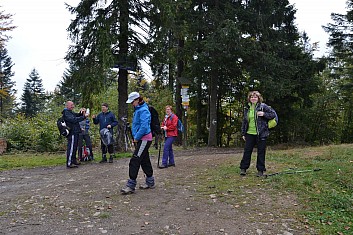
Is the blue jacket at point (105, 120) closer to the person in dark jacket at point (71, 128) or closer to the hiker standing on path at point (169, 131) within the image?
the person in dark jacket at point (71, 128)

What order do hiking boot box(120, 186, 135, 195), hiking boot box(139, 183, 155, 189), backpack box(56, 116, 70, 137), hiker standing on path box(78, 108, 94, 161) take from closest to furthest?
hiking boot box(120, 186, 135, 195) < hiking boot box(139, 183, 155, 189) < backpack box(56, 116, 70, 137) < hiker standing on path box(78, 108, 94, 161)

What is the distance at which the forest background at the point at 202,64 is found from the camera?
1213cm

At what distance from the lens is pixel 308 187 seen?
6387 millimetres

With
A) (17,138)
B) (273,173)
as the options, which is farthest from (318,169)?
(17,138)

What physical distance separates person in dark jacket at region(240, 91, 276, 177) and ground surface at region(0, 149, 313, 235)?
3.23ft

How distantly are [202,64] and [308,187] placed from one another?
1098cm

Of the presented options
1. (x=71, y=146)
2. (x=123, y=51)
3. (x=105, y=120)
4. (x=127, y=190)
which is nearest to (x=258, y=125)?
(x=127, y=190)

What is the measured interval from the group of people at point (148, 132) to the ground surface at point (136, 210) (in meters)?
0.52

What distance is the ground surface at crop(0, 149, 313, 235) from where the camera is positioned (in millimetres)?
4457

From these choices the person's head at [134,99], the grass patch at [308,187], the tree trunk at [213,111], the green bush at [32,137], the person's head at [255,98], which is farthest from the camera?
the tree trunk at [213,111]

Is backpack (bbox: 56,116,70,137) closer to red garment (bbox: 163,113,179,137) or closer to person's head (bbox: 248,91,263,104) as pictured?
red garment (bbox: 163,113,179,137)

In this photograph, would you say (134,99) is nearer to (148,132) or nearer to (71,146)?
(148,132)

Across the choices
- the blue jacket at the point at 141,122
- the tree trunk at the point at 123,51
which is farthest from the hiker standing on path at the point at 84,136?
the blue jacket at the point at 141,122

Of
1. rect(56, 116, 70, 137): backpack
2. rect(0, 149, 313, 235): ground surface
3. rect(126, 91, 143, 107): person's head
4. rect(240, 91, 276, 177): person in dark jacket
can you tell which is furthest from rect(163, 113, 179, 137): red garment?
rect(56, 116, 70, 137): backpack
